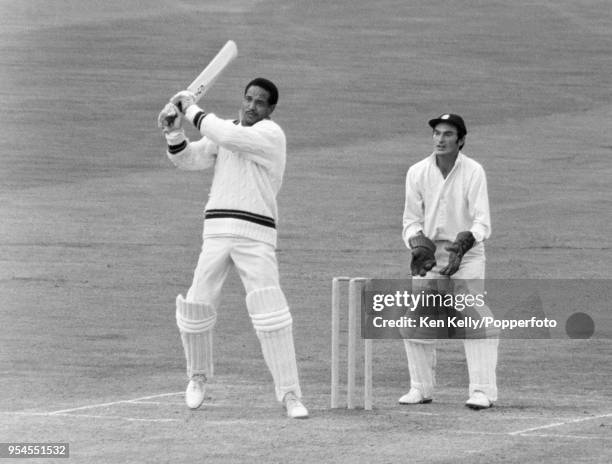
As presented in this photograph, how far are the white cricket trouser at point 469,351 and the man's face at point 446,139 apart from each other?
62cm

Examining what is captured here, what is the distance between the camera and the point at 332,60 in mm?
31406

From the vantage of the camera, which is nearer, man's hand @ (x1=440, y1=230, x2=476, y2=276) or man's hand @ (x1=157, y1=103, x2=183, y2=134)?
man's hand @ (x1=157, y1=103, x2=183, y2=134)

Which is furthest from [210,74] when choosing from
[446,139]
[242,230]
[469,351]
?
[469,351]

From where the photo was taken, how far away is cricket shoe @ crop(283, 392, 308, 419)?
9.30 m

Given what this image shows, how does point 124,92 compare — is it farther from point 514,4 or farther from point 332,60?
point 514,4

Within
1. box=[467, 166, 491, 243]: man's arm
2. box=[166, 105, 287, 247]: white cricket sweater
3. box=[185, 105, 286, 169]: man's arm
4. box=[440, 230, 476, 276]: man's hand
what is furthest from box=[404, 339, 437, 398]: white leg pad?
box=[185, 105, 286, 169]: man's arm

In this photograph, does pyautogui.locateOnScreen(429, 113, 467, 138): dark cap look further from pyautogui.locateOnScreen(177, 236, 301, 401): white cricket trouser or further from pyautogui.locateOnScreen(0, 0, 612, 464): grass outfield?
pyautogui.locateOnScreen(0, 0, 612, 464): grass outfield

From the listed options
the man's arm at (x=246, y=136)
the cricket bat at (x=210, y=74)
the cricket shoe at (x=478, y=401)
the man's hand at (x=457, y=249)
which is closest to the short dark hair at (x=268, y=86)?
the man's arm at (x=246, y=136)

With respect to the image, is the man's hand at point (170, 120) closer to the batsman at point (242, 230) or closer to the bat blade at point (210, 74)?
the batsman at point (242, 230)

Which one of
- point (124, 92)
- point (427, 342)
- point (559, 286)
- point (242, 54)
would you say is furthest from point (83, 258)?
point (242, 54)

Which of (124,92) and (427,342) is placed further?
(124,92)

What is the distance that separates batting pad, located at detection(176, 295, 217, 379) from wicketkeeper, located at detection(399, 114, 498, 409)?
4.58 feet

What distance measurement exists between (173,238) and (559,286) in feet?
17.6

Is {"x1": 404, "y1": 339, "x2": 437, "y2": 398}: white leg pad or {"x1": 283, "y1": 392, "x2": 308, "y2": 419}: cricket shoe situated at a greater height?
{"x1": 404, "y1": 339, "x2": 437, "y2": 398}: white leg pad
